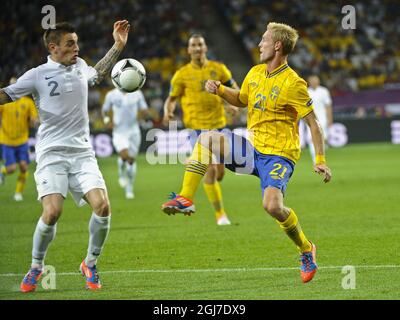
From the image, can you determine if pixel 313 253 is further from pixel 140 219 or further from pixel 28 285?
pixel 140 219

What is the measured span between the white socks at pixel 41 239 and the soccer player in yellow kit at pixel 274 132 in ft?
3.66

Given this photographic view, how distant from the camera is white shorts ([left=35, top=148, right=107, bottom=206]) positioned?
25.5 ft

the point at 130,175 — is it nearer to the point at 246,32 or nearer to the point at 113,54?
the point at 113,54

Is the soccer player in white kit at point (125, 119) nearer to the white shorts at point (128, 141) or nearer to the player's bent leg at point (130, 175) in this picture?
the white shorts at point (128, 141)

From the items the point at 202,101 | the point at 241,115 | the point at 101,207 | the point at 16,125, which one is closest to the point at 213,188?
the point at 202,101

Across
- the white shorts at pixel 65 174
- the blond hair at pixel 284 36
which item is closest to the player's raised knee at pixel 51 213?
the white shorts at pixel 65 174

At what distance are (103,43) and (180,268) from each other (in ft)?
86.3

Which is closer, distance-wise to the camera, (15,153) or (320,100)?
(15,153)

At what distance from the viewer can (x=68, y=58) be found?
7863 millimetres

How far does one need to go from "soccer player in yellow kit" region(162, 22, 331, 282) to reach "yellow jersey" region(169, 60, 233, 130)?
433cm

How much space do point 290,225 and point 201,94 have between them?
521 centimetres

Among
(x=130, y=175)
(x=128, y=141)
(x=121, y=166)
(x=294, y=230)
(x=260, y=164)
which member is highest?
(x=128, y=141)

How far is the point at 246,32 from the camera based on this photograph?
121 ft
